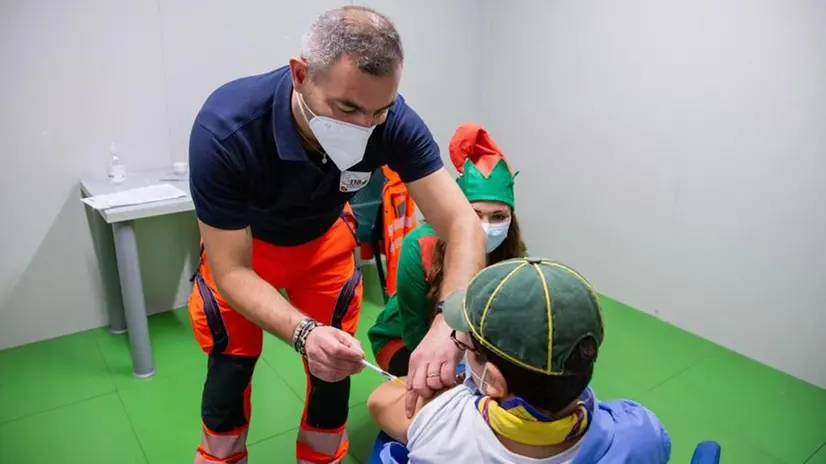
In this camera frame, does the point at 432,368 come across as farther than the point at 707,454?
Yes

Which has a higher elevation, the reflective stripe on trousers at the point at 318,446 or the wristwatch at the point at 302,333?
the wristwatch at the point at 302,333

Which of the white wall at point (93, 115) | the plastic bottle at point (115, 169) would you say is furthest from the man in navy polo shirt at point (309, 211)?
the white wall at point (93, 115)

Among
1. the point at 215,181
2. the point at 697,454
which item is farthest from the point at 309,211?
the point at 697,454

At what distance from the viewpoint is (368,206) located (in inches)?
116

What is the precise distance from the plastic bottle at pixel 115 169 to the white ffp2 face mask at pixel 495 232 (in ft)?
5.38

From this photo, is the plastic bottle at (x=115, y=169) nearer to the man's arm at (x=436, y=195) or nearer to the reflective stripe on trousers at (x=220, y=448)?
the reflective stripe on trousers at (x=220, y=448)

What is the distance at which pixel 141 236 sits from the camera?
2811 millimetres

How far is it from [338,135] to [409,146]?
0.25m

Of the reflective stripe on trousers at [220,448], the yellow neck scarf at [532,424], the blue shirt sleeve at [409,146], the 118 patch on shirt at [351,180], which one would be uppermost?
the blue shirt sleeve at [409,146]

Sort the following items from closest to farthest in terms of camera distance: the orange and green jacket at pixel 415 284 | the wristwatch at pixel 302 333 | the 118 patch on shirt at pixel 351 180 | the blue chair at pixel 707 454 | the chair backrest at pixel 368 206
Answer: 1. the blue chair at pixel 707 454
2. the wristwatch at pixel 302 333
3. the 118 patch on shirt at pixel 351 180
4. the orange and green jacket at pixel 415 284
5. the chair backrest at pixel 368 206

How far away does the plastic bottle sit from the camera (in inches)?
100

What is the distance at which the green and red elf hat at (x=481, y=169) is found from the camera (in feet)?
6.13

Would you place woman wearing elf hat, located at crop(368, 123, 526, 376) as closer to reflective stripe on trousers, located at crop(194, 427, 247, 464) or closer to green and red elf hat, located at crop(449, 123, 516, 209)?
green and red elf hat, located at crop(449, 123, 516, 209)

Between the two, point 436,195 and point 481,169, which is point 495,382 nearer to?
point 436,195
